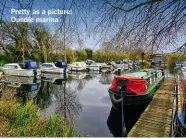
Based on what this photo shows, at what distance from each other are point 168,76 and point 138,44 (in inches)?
570

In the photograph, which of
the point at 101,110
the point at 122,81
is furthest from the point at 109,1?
the point at 101,110

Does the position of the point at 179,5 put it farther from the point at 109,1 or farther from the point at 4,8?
the point at 4,8

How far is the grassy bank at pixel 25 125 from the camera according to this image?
12.3ft

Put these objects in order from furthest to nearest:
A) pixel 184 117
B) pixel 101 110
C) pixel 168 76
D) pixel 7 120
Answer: pixel 168 76
pixel 101 110
pixel 184 117
pixel 7 120

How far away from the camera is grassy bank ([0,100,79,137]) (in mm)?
3734

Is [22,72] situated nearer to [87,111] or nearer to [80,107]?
[80,107]

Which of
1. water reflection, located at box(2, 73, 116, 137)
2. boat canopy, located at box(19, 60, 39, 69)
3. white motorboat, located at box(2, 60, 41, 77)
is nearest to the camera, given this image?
water reflection, located at box(2, 73, 116, 137)

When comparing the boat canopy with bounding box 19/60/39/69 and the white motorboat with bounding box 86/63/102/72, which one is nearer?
the boat canopy with bounding box 19/60/39/69

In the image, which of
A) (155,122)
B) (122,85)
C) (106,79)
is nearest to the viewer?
(155,122)

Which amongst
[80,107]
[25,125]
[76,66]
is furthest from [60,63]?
[25,125]

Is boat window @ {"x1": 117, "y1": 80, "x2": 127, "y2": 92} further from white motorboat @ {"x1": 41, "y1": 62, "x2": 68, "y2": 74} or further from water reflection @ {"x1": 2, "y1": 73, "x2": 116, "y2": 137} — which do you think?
white motorboat @ {"x1": 41, "y1": 62, "x2": 68, "y2": 74}

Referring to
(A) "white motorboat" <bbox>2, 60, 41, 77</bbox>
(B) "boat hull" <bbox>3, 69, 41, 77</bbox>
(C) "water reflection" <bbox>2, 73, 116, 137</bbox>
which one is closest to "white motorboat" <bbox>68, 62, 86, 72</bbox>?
(A) "white motorboat" <bbox>2, 60, 41, 77</bbox>

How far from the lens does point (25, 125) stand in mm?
4094

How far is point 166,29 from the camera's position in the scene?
267 centimetres
